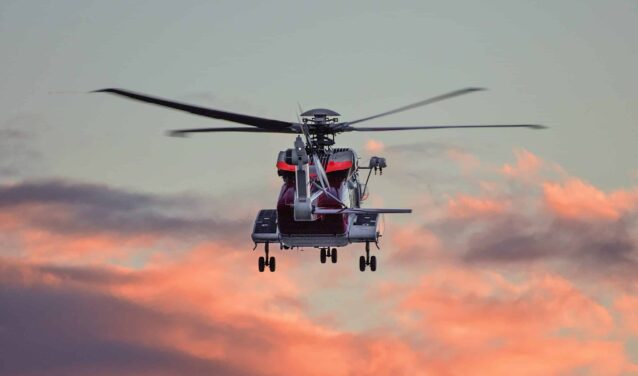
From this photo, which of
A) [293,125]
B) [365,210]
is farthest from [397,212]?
[293,125]

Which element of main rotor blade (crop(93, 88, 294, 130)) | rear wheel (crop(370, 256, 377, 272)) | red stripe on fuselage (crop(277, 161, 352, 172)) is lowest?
rear wheel (crop(370, 256, 377, 272))

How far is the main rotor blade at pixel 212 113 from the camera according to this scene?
12612 centimetres

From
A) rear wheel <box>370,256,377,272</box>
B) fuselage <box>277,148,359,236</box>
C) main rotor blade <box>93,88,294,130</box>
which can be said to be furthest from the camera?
rear wheel <box>370,256,377,272</box>

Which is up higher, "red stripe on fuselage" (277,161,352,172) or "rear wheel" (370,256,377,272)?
"red stripe on fuselage" (277,161,352,172)

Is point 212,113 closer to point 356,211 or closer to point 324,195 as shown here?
point 324,195

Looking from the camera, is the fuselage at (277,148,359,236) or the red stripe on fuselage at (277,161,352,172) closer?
the fuselage at (277,148,359,236)

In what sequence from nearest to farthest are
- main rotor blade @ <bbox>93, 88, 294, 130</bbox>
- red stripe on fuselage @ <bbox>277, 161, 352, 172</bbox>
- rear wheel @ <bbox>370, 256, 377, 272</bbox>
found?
main rotor blade @ <bbox>93, 88, 294, 130</bbox> < red stripe on fuselage @ <bbox>277, 161, 352, 172</bbox> < rear wheel @ <bbox>370, 256, 377, 272</bbox>

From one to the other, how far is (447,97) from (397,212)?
10176mm

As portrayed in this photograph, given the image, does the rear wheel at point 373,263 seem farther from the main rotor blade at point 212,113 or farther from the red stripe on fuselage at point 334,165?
the main rotor blade at point 212,113

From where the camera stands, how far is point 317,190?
460ft

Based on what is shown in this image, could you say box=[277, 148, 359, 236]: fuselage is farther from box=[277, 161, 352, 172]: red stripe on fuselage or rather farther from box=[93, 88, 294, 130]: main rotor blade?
box=[93, 88, 294, 130]: main rotor blade

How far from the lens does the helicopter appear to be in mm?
135875

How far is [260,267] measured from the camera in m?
149

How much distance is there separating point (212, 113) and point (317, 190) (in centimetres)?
1174
